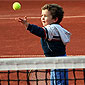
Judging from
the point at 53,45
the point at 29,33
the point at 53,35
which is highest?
the point at 29,33

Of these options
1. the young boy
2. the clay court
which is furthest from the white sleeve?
the clay court

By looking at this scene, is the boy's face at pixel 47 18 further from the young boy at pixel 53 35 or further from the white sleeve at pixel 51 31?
the white sleeve at pixel 51 31

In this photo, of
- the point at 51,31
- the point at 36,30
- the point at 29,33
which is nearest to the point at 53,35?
the point at 51,31

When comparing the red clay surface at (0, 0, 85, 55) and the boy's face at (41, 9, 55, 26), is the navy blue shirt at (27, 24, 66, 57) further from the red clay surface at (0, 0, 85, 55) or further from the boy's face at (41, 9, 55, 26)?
the red clay surface at (0, 0, 85, 55)

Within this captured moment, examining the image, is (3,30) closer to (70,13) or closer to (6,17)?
(6,17)

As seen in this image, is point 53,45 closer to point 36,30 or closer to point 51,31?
point 51,31

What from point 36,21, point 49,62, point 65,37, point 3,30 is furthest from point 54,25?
point 36,21

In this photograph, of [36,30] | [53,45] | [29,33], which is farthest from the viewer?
[29,33]

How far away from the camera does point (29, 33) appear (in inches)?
412

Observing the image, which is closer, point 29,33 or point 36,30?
point 36,30

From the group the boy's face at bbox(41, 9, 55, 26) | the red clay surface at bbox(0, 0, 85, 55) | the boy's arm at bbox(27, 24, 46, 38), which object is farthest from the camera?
the red clay surface at bbox(0, 0, 85, 55)

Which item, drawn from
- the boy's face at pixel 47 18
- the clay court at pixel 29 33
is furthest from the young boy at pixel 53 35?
the clay court at pixel 29 33

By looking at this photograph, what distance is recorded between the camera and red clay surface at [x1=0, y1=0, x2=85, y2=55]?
844 centimetres

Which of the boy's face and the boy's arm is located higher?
the boy's face
